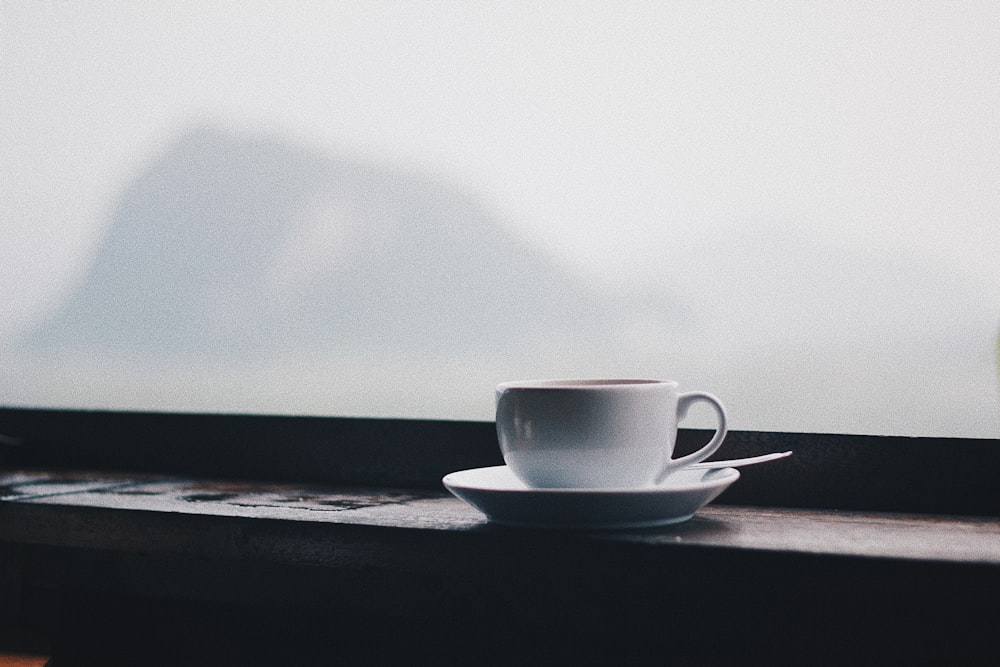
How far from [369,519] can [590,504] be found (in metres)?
0.19

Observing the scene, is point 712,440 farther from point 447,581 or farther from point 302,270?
point 302,270

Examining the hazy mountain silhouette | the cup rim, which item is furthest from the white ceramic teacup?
the hazy mountain silhouette

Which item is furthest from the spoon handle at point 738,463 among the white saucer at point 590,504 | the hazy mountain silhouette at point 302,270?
the hazy mountain silhouette at point 302,270

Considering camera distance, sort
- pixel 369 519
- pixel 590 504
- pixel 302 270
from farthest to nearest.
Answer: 1. pixel 302 270
2. pixel 369 519
3. pixel 590 504

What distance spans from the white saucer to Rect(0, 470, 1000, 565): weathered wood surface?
1 centimetres

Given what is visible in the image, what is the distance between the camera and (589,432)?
0.58 m

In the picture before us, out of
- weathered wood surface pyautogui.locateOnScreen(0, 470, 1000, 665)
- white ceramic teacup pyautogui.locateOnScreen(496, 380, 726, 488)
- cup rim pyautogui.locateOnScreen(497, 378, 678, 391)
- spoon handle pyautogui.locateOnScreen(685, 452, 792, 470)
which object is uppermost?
cup rim pyautogui.locateOnScreen(497, 378, 678, 391)

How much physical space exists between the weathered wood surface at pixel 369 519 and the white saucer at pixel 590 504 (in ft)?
0.03

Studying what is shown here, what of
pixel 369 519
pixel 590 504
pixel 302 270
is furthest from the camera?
pixel 302 270

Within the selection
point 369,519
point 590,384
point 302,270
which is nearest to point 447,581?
point 369,519

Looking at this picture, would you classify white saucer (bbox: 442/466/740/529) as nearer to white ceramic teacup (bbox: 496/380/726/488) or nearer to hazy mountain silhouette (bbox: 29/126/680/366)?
white ceramic teacup (bbox: 496/380/726/488)

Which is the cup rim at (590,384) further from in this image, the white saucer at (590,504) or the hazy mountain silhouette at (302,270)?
the hazy mountain silhouette at (302,270)

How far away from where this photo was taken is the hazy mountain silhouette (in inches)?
34.0

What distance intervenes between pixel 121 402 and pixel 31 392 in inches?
5.1
